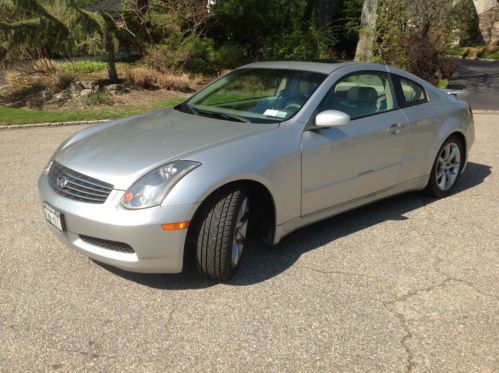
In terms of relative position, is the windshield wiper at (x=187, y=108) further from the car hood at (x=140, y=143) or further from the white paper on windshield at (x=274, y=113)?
the white paper on windshield at (x=274, y=113)

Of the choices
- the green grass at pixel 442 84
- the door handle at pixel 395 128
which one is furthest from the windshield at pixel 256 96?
the green grass at pixel 442 84

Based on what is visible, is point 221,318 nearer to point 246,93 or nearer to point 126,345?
point 126,345

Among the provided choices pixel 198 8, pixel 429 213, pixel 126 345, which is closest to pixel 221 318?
pixel 126 345

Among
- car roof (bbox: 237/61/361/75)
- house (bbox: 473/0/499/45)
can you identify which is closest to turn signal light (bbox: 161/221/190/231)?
car roof (bbox: 237/61/361/75)

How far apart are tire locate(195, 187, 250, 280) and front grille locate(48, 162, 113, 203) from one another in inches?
25.5

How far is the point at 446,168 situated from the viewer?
212 inches

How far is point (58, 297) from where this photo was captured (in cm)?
332

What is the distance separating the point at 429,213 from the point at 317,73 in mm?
1861

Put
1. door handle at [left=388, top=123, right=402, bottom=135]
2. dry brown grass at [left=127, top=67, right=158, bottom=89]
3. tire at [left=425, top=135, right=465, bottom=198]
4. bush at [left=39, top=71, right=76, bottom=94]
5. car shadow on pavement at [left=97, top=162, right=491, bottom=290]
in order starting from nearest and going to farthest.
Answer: car shadow on pavement at [left=97, top=162, right=491, bottom=290] → door handle at [left=388, top=123, right=402, bottom=135] → tire at [left=425, top=135, right=465, bottom=198] → bush at [left=39, top=71, right=76, bottom=94] → dry brown grass at [left=127, top=67, right=158, bottom=89]

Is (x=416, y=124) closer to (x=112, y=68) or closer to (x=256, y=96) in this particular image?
(x=256, y=96)

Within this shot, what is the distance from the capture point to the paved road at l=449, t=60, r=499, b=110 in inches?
516

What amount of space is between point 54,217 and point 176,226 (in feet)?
3.00

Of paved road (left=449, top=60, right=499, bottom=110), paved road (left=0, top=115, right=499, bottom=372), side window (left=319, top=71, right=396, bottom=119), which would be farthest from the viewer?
paved road (left=449, top=60, right=499, bottom=110)

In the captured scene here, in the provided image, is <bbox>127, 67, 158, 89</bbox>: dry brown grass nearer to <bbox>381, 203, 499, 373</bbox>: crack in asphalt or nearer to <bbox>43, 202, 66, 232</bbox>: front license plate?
<bbox>43, 202, 66, 232</bbox>: front license plate
